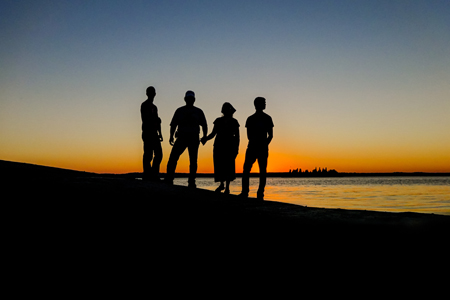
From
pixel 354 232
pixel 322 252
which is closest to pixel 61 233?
pixel 322 252

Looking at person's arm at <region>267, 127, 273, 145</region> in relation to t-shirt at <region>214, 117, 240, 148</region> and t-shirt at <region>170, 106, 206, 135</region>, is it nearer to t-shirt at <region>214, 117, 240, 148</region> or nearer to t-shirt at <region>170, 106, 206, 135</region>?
t-shirt at <region>214, 117, 240, 148</region>

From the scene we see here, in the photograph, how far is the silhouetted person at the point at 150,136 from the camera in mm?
10047

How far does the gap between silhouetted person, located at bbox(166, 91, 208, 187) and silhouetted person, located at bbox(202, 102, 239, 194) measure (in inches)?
14.9

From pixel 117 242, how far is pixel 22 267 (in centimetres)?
88

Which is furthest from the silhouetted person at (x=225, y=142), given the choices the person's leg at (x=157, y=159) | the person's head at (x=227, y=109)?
the person's leg at (x=157, y=159)

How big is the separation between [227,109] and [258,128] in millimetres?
1042

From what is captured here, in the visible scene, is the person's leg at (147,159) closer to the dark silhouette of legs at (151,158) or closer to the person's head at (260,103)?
the dark silhouette of legs at (151,158)

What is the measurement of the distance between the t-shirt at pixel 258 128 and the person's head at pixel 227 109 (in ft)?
2.15

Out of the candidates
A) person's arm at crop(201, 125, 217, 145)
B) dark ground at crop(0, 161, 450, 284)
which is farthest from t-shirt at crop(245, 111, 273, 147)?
dark ground at crop(0, 161, 450, 284)

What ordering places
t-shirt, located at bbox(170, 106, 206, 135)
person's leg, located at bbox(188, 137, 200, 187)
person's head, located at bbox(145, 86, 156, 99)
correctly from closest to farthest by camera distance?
1. t-shirt, located at bbox(170, 106, 206, 135)
2. person's leg, located at bbox(188, 137, 200, 187)
3. person's head, located at bbox(145, 86, 156, 99)

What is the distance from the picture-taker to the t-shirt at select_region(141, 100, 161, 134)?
10.0 m

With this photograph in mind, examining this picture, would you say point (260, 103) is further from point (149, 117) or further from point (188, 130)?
point (149, 117)

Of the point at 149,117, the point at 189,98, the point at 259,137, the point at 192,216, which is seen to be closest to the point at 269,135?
the point at 259,137

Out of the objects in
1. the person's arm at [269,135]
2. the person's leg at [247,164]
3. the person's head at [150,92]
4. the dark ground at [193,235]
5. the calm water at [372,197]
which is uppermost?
the person's head at [150,92]
